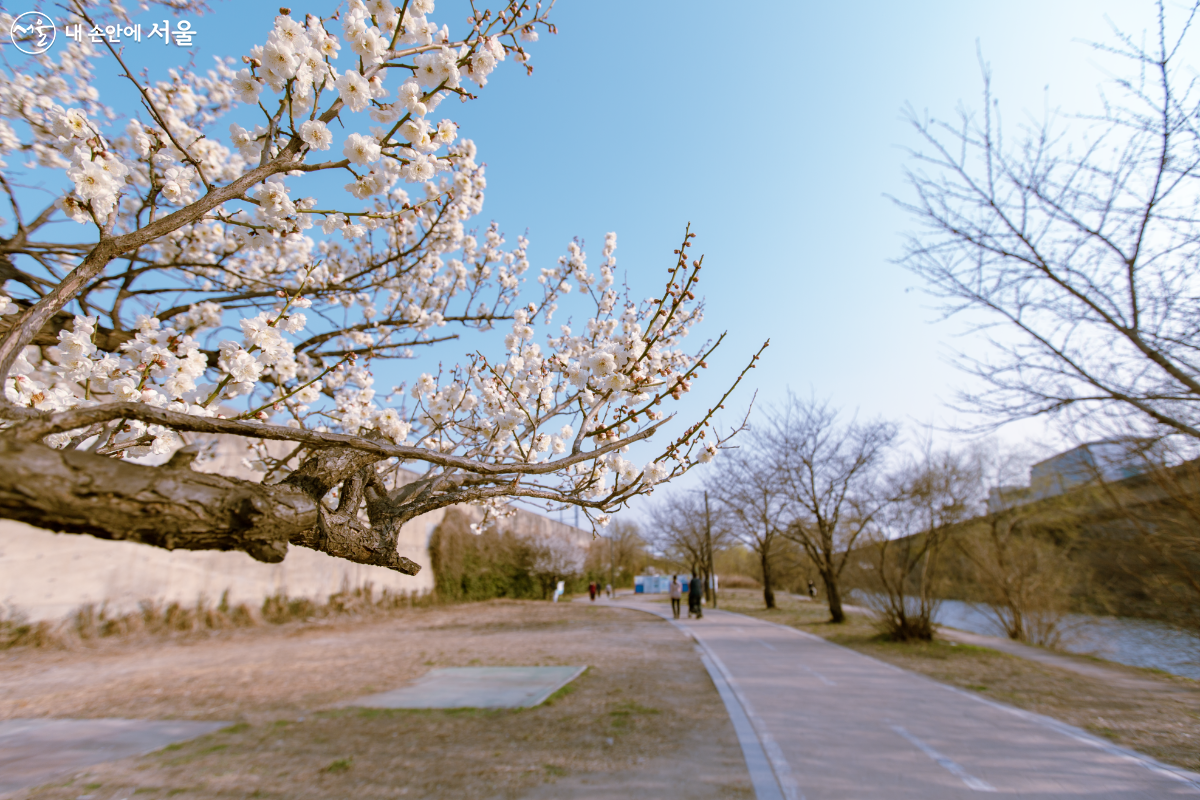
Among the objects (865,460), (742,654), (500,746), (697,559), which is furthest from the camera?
(697,559)

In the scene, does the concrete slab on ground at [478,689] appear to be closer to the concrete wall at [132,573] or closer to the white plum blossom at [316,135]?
the concrete wall at [132,573]

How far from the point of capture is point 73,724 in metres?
5.54

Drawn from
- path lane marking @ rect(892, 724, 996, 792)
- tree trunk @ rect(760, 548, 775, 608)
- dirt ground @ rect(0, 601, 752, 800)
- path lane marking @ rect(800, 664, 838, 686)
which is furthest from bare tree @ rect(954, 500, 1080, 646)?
path lane marking @ rect(892, 724, 996, 792)

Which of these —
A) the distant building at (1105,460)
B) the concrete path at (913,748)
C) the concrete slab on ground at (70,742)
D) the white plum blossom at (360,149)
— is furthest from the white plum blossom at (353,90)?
the distant building at (1105,460)

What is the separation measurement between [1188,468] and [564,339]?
24.4 ft

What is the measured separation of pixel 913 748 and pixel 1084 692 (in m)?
4.28

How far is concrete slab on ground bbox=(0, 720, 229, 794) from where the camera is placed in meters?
4.26

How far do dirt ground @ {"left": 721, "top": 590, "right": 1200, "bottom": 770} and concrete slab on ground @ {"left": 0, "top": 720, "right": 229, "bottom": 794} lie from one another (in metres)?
8.62

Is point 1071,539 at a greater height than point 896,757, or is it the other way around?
point 1071,539

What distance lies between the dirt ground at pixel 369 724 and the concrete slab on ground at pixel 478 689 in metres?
0.29

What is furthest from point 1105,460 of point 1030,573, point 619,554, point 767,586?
point 619,554

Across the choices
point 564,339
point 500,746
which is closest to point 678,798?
point 500,746

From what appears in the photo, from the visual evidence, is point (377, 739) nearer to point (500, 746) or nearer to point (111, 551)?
point (500, 746)

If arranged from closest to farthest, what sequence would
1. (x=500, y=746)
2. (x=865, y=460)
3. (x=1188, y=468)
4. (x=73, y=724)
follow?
(x=500, y=746) → (x=73, y=724) → (x=1188, y=468) → (x=865, y=460)
